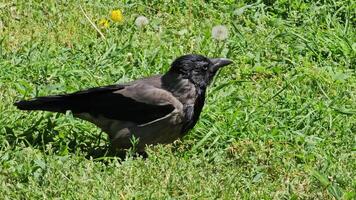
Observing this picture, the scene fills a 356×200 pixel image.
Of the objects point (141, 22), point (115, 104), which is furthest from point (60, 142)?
point (141, 22)

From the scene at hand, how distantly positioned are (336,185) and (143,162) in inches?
45.2

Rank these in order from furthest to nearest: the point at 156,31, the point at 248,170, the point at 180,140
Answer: the point at 156,31 → the point at 180,140 → the point at 248,170

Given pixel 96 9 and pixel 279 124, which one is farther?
pixel 96 9

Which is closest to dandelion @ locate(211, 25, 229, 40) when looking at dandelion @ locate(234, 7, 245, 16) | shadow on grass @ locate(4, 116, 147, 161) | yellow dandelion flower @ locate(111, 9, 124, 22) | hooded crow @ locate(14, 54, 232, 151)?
dandelion @ locate(234, 7, 245, 16)

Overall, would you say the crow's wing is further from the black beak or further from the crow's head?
the black beak

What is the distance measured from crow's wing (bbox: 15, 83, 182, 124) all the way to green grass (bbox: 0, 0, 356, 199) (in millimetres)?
212

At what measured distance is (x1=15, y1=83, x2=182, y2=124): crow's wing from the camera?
22.2 ft

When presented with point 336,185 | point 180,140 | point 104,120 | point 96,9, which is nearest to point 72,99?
point 104,120

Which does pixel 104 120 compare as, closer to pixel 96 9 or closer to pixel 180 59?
pixel 180 59

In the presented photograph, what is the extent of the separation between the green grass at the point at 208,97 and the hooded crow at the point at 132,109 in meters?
0.17

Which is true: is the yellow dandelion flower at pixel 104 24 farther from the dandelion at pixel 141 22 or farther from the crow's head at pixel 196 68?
the crow's head at pixel 196 68

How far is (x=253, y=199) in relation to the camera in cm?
593

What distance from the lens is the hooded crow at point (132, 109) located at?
22.2 ft

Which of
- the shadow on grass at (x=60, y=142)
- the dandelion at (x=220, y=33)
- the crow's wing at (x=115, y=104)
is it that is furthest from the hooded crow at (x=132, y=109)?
the dandelion at (x=220, y=33)
